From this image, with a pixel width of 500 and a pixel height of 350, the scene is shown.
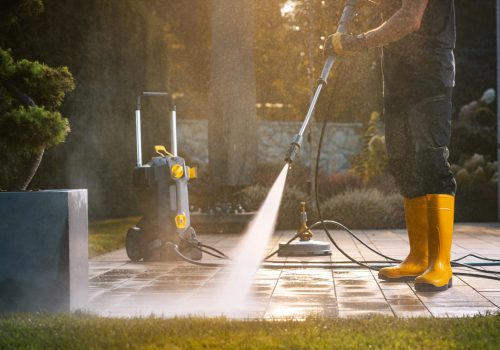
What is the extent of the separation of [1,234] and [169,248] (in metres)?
2.67

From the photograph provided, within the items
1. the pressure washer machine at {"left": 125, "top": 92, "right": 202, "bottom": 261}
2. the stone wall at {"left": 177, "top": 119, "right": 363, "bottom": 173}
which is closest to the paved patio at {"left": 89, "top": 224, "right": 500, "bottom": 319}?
the pressure washer machine at {"left": 125, "top": 92, "right": 202, "bottom": 261}

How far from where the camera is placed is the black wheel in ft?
22.4

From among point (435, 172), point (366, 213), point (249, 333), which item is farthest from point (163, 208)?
point (366, 213)

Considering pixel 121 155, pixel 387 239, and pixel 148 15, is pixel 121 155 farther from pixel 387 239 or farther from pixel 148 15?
pixel 387 239

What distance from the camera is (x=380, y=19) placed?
570 cm

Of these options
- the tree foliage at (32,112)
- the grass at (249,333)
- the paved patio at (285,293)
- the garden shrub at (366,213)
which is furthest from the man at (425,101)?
the garden shrub at (366,213)

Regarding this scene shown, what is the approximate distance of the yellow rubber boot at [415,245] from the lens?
5258mm

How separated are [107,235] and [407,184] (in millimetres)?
4839

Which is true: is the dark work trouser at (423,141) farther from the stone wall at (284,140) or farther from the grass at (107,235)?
the stone wall at (284,140)

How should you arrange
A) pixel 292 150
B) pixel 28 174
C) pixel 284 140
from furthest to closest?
pixel 284 140
pixel 292 150
pixel 28 174

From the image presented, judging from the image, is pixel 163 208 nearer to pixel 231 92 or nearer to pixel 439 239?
pixel 439 239

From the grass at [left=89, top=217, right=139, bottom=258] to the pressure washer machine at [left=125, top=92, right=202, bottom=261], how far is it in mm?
872

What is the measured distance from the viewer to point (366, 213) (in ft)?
34.9

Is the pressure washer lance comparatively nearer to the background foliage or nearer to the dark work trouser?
the dark work trouser
